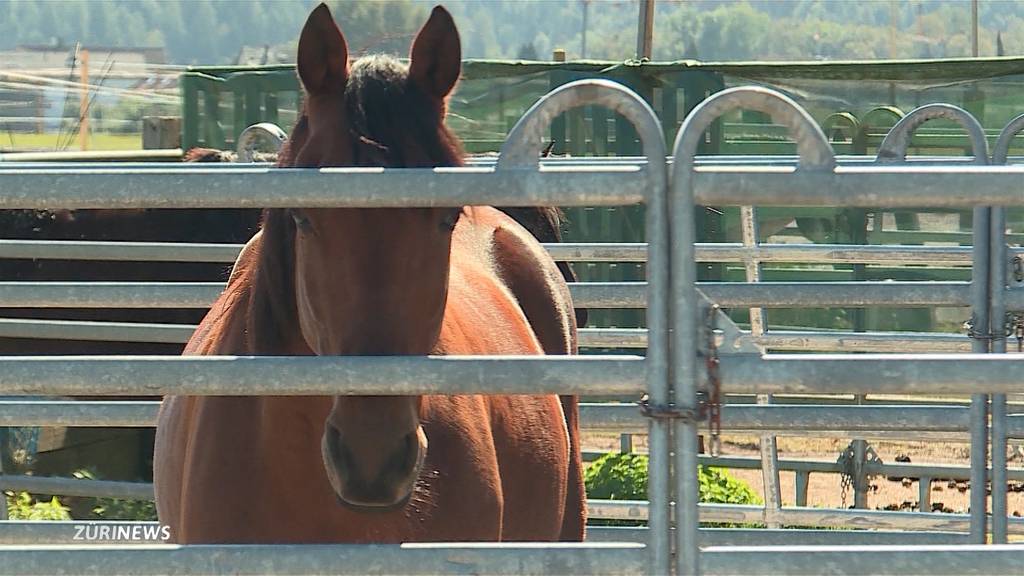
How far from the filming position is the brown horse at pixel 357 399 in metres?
2.32

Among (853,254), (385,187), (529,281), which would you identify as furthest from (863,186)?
(853,254)

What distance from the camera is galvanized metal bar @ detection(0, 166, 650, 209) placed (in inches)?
79.4

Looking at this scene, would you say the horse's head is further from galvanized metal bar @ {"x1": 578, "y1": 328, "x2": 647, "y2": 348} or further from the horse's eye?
galvanized metal bar @ {"x1": 578, "y1": 328, "x2": 647, "y2": 348}

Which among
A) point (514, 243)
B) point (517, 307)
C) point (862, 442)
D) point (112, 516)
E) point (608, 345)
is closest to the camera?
point (517, 307)

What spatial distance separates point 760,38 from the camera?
123938mm

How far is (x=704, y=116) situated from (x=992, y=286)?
1797 mm

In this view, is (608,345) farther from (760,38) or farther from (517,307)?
(760,38)

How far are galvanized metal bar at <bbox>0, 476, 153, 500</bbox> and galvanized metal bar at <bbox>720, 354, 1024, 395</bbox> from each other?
12.3 ft

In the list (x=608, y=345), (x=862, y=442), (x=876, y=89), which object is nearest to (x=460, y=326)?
(x=608, y=345)

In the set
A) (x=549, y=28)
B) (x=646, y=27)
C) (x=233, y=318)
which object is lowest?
(x=233, y=318)

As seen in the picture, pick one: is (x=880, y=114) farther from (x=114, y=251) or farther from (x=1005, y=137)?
(x=114, y=251)

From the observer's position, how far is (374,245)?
7.64 ft

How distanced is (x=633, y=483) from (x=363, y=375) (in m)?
4.24

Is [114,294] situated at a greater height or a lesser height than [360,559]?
greater
